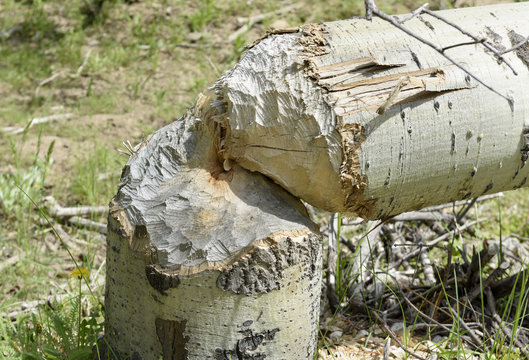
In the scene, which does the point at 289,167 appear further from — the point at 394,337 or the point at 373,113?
the point at 394,337

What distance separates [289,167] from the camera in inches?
72.6

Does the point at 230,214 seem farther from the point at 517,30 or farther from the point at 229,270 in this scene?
the point at 517,30

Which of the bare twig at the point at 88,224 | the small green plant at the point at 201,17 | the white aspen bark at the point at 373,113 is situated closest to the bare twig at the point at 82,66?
the small green plant at the point at 201,17

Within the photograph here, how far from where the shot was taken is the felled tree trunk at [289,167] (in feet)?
5.80

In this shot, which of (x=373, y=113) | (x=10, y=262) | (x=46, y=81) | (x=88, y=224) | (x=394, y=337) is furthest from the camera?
(x=46, y=81)

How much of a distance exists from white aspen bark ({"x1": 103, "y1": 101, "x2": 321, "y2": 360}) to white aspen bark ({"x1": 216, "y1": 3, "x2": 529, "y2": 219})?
12cm

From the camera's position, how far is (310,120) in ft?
5.74

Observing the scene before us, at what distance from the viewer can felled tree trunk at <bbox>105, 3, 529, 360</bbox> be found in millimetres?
1767

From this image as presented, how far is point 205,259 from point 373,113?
2.21 ft

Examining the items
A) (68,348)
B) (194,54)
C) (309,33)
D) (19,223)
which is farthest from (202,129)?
(194,54)

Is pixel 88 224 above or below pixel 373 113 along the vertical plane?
below

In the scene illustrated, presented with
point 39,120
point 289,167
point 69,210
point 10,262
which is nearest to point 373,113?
point 289,167

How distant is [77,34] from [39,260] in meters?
2.79

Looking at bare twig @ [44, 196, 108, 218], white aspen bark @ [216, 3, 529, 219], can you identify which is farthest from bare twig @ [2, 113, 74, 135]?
white aspen bark @ [216, 3, 529, 219]
